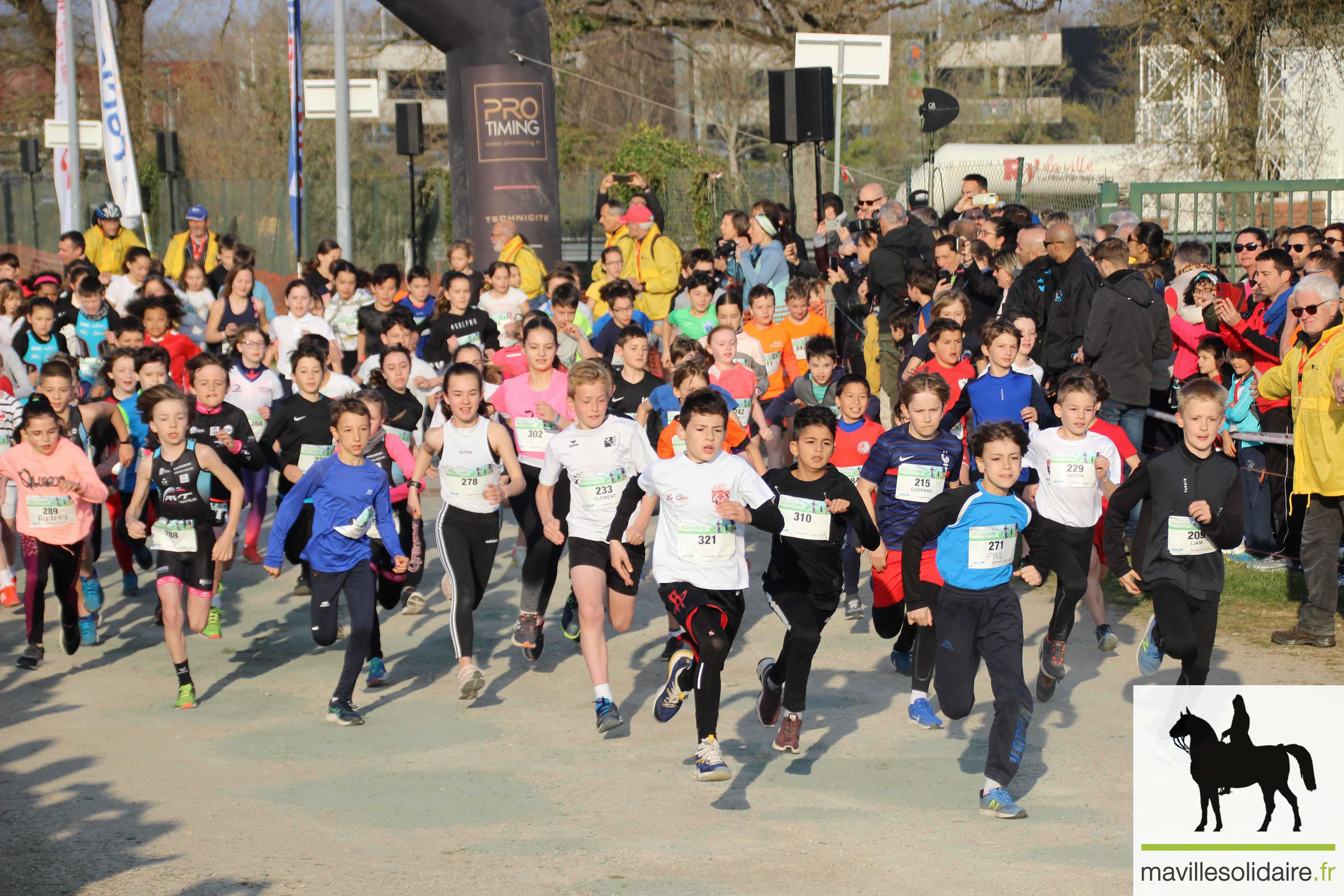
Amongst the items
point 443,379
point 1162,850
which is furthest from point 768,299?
point 1162,850

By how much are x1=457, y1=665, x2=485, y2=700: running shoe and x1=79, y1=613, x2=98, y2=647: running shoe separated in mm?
2489

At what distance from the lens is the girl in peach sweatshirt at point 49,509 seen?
781 cm

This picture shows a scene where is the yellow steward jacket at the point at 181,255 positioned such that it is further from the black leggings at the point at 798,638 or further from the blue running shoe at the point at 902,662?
the black leggings at the point at 798,638

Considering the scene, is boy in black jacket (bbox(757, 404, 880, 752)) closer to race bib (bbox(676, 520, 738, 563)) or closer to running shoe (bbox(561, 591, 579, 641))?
race bib (bbox(676, 520, 738, 563))

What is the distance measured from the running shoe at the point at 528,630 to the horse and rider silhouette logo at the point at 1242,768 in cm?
354

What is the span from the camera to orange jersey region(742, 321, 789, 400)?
10672 millimetres

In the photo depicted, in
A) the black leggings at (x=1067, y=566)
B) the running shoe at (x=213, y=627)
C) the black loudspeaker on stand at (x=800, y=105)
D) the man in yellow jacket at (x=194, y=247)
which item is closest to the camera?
the black leggings at (x=1067, y=566)

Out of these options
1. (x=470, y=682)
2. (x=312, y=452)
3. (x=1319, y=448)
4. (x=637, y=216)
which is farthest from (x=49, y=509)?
(x=1319, y=448)

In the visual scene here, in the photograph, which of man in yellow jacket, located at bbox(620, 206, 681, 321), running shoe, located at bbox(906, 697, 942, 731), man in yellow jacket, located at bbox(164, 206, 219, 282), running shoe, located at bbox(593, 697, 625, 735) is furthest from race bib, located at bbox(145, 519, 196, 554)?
man in yellow jacket, located at bbox(164, 206, 219, 282)

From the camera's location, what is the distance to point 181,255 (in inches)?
605

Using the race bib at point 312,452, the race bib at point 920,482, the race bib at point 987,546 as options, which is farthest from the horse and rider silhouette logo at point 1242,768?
the race bib at point 312,452

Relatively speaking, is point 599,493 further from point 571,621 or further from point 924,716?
point 924,716

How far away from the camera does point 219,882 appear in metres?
4.90

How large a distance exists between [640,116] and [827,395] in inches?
1489
